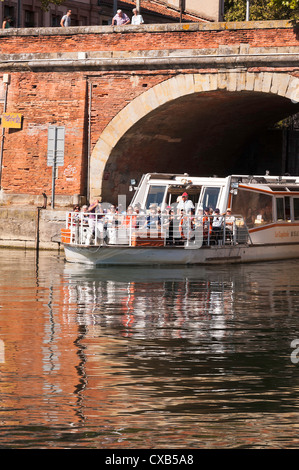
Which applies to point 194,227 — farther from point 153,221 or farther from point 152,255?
point 152,255

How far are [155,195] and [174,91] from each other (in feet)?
9.23

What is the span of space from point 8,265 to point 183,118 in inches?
325

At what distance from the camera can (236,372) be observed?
12094mm

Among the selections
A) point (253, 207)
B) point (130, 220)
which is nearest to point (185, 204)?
point (253, 207)

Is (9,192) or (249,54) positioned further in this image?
(9,192)

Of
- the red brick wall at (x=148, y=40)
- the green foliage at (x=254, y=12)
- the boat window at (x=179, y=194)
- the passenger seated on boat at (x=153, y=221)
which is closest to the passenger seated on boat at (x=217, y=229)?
the passenger seated on boat at (x=153, y=221)

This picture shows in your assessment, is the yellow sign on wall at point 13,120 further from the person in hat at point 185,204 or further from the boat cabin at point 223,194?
the person in hat at point 185,204

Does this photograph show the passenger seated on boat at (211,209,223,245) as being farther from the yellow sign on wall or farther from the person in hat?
the yellow sign on wall

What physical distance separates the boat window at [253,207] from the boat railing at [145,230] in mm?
1200

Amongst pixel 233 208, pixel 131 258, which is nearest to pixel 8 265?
pixel 131 258

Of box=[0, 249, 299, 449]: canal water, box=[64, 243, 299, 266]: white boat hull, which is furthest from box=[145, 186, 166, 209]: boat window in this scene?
box=[0, 249, 299, 449]: canal water

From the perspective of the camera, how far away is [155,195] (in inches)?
1046

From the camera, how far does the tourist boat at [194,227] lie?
23406 mm
